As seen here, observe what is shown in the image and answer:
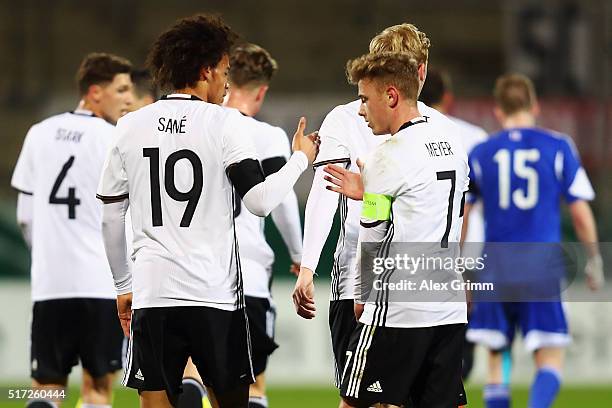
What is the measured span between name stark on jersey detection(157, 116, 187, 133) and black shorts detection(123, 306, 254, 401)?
649mm

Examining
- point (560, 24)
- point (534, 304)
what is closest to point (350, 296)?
point (534, 304)

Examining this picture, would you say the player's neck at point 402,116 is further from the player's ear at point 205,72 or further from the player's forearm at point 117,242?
the player's forearm at point 117,242

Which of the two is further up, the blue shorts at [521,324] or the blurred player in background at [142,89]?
the blurred player in background at [142,89]

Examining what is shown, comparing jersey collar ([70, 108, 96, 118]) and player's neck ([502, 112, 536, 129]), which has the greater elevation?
player's neck ([502, 112, 536, 129])

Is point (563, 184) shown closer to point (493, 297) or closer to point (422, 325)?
point (493, 297)

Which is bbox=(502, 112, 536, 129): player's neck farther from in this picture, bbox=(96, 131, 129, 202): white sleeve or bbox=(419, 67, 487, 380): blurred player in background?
bbox=(96, 131, 129, 202): white sleeve

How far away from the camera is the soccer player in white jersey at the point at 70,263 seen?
21.6 ft

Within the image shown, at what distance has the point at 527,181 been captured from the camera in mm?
7695

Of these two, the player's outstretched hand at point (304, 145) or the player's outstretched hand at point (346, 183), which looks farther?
the player's outstretched hand at point (304, 145)

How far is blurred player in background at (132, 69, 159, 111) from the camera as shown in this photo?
7.05 meters

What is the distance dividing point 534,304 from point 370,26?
39.1 feet

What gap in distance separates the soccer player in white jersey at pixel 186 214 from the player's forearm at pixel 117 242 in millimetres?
34

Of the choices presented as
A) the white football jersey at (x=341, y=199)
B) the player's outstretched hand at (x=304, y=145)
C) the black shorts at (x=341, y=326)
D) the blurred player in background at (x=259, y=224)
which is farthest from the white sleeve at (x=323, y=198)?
the blurred player in background at (x=259, y=224)

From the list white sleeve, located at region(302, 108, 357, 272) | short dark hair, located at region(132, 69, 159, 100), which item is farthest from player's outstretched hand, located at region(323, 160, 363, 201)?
short dark hair, located at region(132, 69, 159, 100)
